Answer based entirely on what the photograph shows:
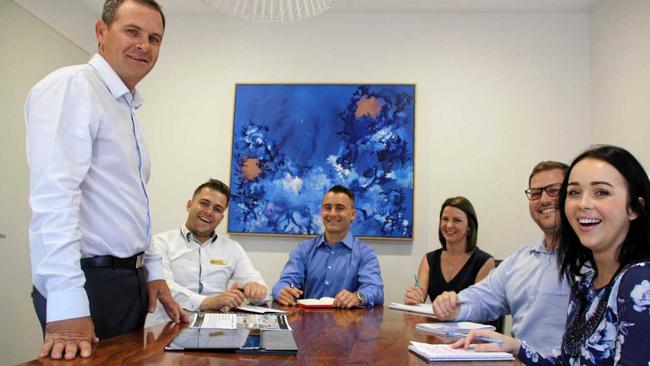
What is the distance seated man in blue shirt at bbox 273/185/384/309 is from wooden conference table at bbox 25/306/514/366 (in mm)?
849

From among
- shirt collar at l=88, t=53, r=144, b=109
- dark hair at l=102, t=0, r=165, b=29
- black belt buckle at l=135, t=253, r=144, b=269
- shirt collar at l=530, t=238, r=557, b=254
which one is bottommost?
black belt buckle at l=135, t=253, r=144, b=269

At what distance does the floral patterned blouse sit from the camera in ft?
3.60

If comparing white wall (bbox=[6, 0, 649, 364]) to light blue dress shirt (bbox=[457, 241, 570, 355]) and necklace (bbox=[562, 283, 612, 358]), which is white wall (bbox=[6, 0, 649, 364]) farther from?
necklace (bbox=[562, 283, 612, 358])

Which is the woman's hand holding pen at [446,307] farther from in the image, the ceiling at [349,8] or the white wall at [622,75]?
the ceiling at [349,8]

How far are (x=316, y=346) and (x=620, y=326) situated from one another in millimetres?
715

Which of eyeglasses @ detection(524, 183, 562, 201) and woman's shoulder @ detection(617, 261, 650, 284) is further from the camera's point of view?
eyeglasses @ detection(524, 183, 562, 201)

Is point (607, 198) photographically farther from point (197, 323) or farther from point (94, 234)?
point (94, 234)

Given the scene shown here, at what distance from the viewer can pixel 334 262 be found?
3021 millimetres

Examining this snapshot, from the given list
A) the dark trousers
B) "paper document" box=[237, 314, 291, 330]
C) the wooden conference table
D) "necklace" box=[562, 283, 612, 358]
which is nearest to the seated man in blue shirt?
the wooden conference table

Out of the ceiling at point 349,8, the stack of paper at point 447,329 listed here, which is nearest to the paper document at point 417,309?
the stack of paper at point 447,329

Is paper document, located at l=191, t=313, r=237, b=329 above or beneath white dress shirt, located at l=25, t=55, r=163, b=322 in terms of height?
beneath

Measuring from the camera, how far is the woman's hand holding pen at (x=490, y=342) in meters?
1.39

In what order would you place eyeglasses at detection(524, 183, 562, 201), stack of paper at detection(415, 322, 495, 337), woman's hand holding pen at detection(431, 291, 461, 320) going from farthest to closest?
eyeglasses at detection(524, 183, 562, 201), woman's hand holding pen at detection(431, 291, 461, 320), stack of paper at detection(415, 322, 495, 337)

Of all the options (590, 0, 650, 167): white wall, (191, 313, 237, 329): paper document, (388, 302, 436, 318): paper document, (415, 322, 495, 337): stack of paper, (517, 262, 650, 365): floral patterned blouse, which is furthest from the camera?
(590, 0, 650, 167): white wall
